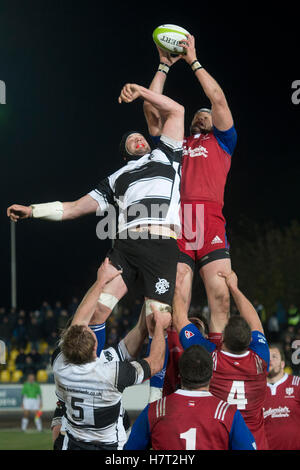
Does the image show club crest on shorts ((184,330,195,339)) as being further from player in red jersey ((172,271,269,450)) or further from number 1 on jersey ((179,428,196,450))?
number 1 on jersey ((179,428,196,450))

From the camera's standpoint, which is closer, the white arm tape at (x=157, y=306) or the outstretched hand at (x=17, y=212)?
the white arm tape at (x=157, y=306)

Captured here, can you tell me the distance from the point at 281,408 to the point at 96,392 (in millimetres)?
3396

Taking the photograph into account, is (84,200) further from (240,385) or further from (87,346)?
(240,385)

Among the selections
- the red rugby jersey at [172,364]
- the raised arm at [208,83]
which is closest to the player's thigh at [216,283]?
the red rugby jersey at [172,364]

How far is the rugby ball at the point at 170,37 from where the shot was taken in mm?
7551

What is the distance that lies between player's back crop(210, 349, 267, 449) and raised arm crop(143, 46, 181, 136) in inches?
117

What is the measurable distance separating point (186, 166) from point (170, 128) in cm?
76

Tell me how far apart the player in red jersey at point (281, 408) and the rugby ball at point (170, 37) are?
4010 mm

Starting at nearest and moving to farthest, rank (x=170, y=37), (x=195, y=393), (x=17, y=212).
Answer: (x=195, y=393) → (x=17, y=212) → (x=170, y=37)

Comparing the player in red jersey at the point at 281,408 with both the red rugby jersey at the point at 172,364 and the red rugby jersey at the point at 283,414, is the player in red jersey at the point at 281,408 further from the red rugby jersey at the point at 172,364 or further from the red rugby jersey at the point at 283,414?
the red rugby jersey at the point at 172,364

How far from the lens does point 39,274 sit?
59.1 meters

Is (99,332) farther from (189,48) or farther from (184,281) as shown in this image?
(189,48)

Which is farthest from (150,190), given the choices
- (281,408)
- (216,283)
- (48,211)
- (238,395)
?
(281,408)

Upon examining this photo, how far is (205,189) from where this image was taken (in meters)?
7.89
